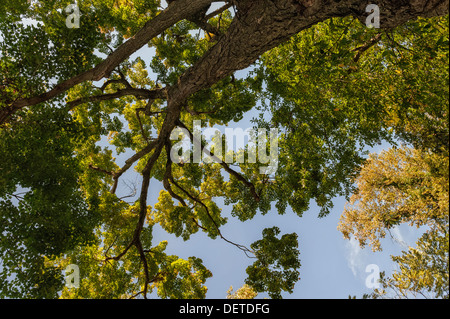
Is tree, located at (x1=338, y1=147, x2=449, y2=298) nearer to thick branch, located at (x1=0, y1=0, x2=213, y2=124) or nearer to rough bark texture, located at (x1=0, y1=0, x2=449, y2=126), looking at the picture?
rough bark texture, located at (x1=0, y1=0, x2=449, y2=126)

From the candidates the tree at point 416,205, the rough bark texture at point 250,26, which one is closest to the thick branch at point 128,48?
the rough bark texture at point 250,26

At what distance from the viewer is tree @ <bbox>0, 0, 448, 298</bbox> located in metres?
4.10

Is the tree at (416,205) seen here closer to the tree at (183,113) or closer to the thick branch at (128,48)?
the tree at (183,113)

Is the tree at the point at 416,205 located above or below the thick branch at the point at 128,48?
below

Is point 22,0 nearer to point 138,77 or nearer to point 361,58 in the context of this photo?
point 138,77

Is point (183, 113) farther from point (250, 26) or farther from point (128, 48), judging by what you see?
point (250, 26)

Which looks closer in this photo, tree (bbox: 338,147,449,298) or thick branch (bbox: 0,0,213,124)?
tree (bbox: 338,147,449,298)

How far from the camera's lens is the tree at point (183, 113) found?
13.5 feet

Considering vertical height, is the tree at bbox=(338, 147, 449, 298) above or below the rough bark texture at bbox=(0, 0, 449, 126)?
below

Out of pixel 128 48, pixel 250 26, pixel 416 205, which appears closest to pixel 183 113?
pixel 128 48

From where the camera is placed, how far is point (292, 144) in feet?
25.5

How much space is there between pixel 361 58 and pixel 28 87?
723 cm

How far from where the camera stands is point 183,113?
10.3m

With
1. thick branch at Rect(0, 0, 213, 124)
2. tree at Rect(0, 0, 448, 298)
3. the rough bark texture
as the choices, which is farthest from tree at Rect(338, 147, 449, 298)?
thick branch at Rect(0, 0, 213, 124)
